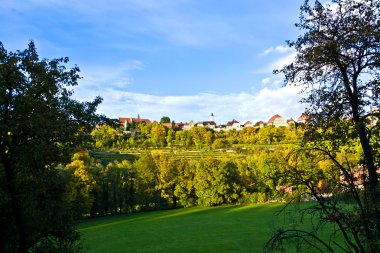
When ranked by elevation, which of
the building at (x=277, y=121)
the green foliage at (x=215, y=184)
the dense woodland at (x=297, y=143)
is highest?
the building at (x=277, y=121)

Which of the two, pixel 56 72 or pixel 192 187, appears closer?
pixel 56 72

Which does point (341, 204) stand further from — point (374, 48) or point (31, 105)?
point (31, 105)

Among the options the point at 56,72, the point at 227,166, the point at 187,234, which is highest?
the point at 56,72

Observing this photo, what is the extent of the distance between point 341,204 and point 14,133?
281 inches

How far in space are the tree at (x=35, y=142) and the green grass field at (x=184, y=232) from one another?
43.1ft

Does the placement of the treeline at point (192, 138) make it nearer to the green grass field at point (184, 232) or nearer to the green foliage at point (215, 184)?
the green foliage at point (215, 184)

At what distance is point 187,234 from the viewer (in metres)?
32.6

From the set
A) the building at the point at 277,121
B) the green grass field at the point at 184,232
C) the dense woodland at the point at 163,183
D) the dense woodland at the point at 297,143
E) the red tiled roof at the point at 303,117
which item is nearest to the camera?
the dense woodland at the point at 297,143

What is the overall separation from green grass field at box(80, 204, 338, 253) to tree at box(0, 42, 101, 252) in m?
13.1

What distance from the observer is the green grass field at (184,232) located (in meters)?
27.3

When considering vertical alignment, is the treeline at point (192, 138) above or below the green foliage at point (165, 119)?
below

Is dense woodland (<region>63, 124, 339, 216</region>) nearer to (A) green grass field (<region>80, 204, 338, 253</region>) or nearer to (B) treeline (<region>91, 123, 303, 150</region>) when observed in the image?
(A) green grass field (<region>80, 204, 338, 253</region>)

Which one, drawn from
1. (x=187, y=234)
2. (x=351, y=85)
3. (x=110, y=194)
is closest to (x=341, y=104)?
(x=351, y=85)

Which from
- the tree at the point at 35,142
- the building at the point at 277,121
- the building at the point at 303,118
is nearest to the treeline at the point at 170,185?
the tree at the point at 35,142
